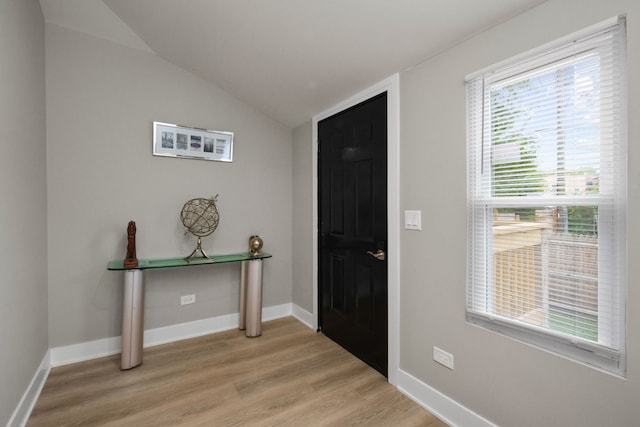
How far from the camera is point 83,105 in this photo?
2.44 m

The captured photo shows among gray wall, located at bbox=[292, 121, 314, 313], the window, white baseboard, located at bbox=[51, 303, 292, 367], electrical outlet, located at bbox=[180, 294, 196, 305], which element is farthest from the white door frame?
electrical outlet, located at bbox=[180, 294, 196, 305]

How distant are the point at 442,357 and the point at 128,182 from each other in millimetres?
2809

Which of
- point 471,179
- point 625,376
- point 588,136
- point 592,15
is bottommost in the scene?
point 625,376

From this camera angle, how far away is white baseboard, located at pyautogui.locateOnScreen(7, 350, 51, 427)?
1.64m

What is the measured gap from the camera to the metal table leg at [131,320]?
2299mm

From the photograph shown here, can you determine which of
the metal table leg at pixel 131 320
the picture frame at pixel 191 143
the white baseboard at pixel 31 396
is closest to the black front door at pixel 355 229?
the picture frame at pixel 191 143

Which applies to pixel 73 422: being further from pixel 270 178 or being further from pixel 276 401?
pixel 270 178

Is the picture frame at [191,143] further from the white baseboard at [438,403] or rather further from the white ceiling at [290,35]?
the white baseboard at [438,403]

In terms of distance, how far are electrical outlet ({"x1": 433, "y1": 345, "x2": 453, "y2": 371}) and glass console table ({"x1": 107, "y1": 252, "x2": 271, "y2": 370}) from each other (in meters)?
1.66

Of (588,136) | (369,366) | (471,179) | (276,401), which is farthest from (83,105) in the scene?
(588,136)

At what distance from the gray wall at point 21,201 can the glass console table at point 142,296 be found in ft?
1.62

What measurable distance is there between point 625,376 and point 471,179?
3.31 feet

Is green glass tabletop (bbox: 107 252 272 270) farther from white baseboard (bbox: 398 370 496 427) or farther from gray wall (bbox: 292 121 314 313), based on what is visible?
white baseboard (bbox: 398 370 496 427)

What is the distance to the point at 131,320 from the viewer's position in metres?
2.32
